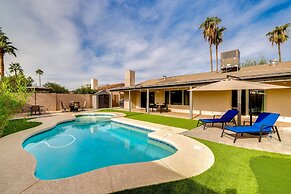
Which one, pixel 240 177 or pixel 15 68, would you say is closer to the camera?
pixel 240 177

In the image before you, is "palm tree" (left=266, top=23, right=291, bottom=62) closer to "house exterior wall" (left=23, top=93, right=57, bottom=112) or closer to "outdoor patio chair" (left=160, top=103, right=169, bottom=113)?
"outdoor patio chair" (left=160, top=103, right=169, bottom=113)

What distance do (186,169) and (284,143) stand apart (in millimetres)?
4882

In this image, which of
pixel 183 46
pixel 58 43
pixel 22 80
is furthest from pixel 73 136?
pixel 183 46

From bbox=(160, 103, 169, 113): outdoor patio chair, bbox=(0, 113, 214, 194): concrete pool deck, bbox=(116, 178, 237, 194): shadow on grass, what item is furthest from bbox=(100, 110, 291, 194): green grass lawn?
bbox=(160, 103, 169, 113): outdoor patio chair

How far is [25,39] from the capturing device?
12258 millimetres

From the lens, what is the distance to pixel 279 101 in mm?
10008

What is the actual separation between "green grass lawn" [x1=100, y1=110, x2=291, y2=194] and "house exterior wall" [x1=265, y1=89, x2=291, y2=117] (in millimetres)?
7618

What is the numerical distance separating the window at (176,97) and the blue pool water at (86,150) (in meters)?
8.37

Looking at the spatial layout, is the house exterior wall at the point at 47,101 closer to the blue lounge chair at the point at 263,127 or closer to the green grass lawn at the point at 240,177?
the green grass lawn at the point at 240,177

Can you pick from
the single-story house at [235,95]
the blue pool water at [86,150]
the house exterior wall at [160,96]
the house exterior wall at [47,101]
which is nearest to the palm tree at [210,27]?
the single-story house at [235,95]

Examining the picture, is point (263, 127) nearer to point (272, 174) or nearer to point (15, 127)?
point (272, 174)

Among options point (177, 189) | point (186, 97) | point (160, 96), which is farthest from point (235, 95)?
point (177, 189)

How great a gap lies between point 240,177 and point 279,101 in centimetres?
1007

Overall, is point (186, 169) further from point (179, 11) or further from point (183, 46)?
point (183, 46)
